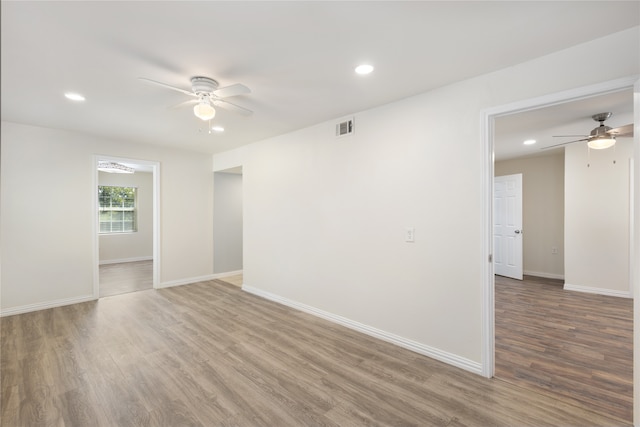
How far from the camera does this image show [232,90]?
238 cm

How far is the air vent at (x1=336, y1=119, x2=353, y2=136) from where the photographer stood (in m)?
3.42

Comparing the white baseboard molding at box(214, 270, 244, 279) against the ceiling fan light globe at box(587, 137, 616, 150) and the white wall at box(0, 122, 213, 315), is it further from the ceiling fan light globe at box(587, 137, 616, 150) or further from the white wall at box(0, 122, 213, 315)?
the ceiling fan light globe at box(587, 137, 616, 150)

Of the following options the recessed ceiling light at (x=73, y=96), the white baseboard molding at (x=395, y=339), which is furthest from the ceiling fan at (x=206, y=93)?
the white baseboard molding at (x=395, y=339)

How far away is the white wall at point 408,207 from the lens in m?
2.37

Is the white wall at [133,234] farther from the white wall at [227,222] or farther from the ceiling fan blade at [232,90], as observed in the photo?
the ceiling fan blade at [232,90]

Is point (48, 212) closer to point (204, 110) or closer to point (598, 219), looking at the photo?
point (204, 110)

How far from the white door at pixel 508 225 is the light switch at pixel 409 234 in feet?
12.1

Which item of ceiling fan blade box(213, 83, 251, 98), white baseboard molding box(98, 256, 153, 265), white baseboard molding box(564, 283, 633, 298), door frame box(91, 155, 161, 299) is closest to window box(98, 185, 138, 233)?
white baseboard molding box(98, 256, 153, 265)

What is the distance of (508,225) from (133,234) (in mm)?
9521

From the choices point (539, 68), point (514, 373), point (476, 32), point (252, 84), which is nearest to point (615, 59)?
point (539, 68)

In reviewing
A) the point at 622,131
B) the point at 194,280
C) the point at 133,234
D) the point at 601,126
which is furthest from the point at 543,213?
the point at 133,234

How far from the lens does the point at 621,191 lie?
4629 mm

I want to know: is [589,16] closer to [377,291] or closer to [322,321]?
[377,291]

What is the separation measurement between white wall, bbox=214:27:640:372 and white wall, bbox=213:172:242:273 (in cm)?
230
